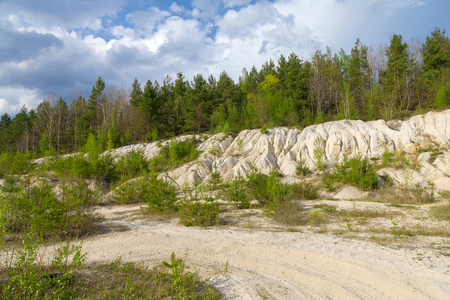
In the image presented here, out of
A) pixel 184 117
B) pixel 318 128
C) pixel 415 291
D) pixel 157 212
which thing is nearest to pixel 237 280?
pixel 415 291

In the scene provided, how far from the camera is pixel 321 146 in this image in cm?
2261

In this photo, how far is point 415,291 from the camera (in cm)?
401

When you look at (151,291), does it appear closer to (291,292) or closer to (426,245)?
(291,292)

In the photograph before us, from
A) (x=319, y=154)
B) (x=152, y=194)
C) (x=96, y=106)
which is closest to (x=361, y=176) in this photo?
(x=319, y=154)

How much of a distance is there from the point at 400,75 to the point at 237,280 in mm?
35403

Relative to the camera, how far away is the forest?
2844 centimetres

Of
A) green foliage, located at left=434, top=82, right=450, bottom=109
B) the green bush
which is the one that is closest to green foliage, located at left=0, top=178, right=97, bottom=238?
the green bush

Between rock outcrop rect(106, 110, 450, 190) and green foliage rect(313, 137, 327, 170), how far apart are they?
0.09 m

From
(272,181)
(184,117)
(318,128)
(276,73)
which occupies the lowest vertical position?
(272,181)

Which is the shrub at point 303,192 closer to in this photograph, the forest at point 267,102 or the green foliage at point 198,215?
the green foliage at point 198,215

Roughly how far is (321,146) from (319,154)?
1.84 metres

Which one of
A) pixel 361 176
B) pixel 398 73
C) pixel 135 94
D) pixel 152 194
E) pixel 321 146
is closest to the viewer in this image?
pixel 152 194

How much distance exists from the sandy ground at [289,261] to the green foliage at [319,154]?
48.8ft

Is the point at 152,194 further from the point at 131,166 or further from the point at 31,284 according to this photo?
the point at 131,166
